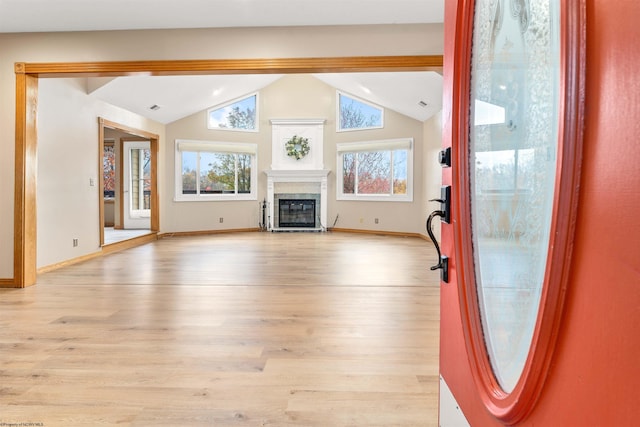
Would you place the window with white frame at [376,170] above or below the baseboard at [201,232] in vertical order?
above

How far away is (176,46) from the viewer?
3.68 meters

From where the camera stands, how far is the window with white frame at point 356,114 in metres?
9.00

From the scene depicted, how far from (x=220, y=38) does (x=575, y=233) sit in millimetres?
3707

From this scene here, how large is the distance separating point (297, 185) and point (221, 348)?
7.31 meters

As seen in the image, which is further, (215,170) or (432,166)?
(215,170)

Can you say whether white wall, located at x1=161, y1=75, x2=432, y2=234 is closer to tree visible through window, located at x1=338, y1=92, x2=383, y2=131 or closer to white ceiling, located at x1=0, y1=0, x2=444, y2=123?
tree visible through window, located at x1=338, y1=92, x2=383, y2=131

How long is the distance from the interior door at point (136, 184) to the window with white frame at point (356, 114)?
4.34 metres

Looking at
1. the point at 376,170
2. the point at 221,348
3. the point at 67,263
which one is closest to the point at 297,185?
the point at 376,170

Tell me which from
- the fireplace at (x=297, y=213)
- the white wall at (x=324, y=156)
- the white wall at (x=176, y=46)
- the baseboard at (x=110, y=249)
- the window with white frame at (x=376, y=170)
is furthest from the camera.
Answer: the fireplace at (x=297, y=213)

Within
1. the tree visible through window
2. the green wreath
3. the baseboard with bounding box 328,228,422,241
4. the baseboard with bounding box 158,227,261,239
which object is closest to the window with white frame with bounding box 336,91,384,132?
the tree visible through window

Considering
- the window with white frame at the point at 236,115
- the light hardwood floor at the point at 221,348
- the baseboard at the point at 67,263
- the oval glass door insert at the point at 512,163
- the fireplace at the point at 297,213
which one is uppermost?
the window with white frame at the point at 236,115

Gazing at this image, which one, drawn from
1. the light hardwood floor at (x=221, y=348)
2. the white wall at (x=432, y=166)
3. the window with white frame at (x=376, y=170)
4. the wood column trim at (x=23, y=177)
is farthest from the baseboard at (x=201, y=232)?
the wood column trim at (x=23, y=177)

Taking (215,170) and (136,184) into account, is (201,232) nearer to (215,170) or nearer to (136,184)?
(215,170)

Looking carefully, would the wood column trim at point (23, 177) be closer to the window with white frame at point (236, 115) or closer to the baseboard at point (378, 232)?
the window with white frame at point (236, 115)
